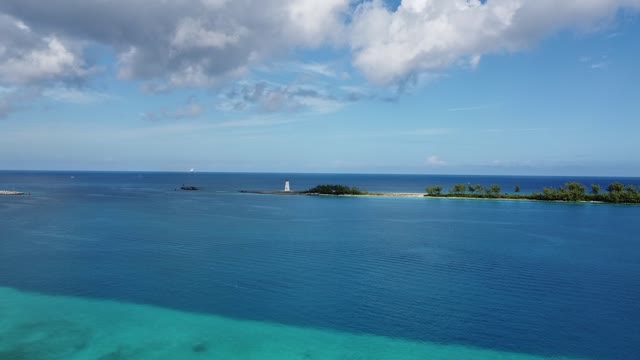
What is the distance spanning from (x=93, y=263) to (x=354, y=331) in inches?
885

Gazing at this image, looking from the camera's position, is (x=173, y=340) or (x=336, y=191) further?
(x=336, y=191)

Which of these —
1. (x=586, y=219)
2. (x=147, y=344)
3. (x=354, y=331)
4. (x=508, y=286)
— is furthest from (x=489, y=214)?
(x=147, y=344)

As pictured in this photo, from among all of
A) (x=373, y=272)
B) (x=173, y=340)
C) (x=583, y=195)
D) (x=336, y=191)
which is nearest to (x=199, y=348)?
(x=173, y=340)

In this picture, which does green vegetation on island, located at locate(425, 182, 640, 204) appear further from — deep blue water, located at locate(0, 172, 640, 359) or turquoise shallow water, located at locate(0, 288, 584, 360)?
turquoise shallow water, located at locate(0, 288, 584, 360)

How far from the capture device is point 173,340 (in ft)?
68.4

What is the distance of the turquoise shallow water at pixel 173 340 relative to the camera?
19500 mm

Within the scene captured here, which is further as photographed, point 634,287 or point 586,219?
point 586,219

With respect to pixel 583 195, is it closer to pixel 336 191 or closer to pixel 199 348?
pixel 336 191

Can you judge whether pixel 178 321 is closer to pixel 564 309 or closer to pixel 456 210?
pixel 564 309

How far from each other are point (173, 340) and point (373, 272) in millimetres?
15593

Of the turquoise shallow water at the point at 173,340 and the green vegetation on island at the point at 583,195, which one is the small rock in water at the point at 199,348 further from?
the green vegetation on island at the point at 583,195

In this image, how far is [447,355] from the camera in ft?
64.3

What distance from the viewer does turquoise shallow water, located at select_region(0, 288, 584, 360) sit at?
1950cm

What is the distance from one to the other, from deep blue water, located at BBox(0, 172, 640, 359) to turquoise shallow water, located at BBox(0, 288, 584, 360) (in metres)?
1.11
